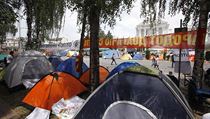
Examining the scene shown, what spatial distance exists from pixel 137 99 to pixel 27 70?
7554 mm

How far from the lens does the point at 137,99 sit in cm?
591

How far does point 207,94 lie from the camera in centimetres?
884

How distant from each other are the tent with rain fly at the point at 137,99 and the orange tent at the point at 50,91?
2.87 meters

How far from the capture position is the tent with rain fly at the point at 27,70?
478 inches

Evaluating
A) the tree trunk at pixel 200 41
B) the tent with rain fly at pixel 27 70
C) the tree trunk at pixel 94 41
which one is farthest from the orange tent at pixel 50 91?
the tree trunk at pixel 200 41

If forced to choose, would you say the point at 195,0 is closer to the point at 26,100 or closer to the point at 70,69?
the point at 26,100

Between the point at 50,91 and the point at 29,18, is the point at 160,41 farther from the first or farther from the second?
the point at 29,18

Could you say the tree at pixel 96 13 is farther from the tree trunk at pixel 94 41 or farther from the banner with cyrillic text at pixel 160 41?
the banner with cyrillic text at pixel 160 41

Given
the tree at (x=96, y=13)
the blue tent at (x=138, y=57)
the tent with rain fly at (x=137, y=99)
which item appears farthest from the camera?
the blue tent at (x=138, y=57)

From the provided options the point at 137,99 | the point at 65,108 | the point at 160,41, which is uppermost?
the point at 160,41

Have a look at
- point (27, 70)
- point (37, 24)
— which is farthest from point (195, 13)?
point (37, 24)

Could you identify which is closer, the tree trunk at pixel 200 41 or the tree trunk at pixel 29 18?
the tree trunk at pixel 200 41

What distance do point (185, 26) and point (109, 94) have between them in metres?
4.72

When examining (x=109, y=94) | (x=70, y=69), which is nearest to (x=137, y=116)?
(x=109, y=94)
